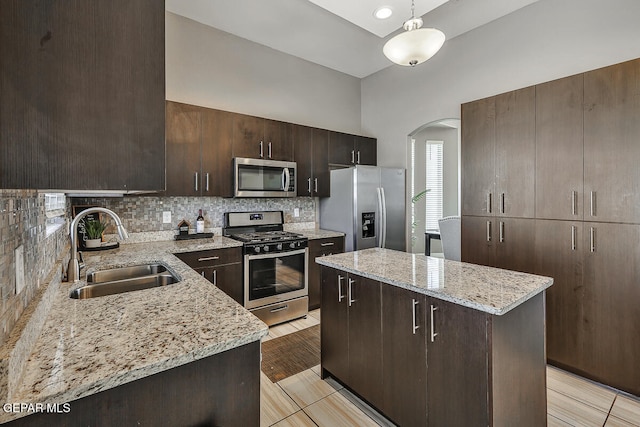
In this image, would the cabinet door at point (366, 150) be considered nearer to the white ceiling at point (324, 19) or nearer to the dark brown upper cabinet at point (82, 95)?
the white ceiling at point (324, 19)

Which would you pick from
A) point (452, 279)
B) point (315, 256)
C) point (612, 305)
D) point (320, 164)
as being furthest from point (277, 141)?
point (612, 305)

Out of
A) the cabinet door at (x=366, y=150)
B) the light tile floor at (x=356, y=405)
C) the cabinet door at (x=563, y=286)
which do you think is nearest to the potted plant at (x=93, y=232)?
the light tile floor at (x=356, y=405)

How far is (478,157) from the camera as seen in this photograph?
115 inches

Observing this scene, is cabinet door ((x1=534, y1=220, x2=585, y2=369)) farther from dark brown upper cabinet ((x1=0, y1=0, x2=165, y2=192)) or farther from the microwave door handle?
dark brown upper cabinet ((x1=0, y1=0, x2=165, y2=192))

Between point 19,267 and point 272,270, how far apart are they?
7.87ft

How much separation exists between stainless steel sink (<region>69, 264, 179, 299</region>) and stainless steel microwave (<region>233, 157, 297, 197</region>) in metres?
1.32

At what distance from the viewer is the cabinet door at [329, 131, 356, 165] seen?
4063 millimetres

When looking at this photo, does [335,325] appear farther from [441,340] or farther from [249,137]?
[249,137]

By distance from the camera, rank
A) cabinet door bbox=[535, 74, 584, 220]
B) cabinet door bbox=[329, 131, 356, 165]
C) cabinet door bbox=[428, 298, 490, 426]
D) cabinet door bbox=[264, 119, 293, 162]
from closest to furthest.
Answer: cabinet door bbox=[428, 298, 490, 426] < cabinet door bbox=[535, 74, 584, 220] < cabinet door bbox=[264, 119, 293, 162] < cabinet door bbox=[329, 131, 356, 165]

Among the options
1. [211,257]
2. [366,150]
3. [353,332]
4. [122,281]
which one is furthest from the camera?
[366,150]

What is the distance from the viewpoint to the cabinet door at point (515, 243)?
2.61 metres

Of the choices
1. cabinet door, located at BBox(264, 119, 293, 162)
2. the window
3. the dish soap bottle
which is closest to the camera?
the dish soap bottle

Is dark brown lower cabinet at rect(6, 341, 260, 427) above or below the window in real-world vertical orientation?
below

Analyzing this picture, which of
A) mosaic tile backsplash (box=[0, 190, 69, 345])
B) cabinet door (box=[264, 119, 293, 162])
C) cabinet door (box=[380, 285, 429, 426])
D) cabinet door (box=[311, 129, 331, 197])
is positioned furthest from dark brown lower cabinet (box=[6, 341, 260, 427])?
cabinet door (box=[311, 129, 331, 197])
